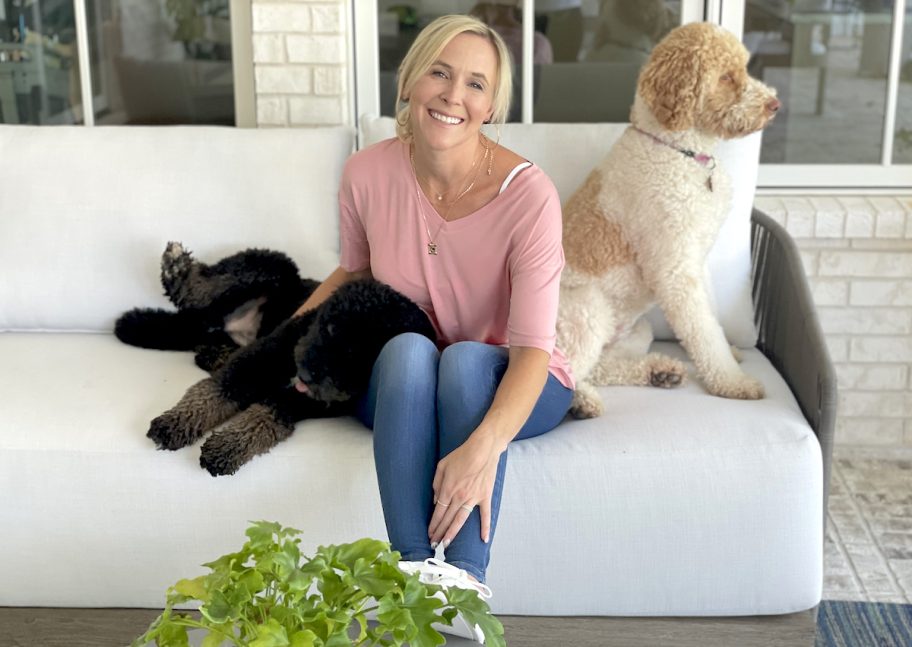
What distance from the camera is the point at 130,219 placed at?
8.08 ft

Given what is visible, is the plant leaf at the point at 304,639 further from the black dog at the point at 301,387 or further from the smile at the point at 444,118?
the smile at the point at 444,118

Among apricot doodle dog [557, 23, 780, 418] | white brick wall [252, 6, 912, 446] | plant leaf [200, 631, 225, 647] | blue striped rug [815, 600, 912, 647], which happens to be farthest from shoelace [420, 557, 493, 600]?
white brick wall [252, 6, 912, 446]

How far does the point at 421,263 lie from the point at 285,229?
598 millimetres

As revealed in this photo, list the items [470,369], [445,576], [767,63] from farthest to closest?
[767,63] < [470,369] < [445,576]

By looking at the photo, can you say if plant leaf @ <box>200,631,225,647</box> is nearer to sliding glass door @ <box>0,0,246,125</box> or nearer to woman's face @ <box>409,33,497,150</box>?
woman's face @ <box>409,33,497,150</box>

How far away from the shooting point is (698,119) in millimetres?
2180

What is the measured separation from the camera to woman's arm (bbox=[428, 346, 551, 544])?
5.36ft

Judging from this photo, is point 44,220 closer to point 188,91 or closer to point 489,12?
point 188,91

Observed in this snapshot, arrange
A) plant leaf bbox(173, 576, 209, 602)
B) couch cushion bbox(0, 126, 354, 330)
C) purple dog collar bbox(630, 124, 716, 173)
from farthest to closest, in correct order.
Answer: couch cushion bbox(0, 126, 354, 330), purple dog collar bbox(630, 124, 716, 173), plant leaf bbox(173, 576, 209, 602)

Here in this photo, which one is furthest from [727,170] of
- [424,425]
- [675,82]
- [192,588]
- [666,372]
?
[192,588]

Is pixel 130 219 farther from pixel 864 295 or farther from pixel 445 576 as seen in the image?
pixel 864 295

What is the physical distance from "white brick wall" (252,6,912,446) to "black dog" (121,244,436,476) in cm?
103

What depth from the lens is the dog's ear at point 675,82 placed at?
210 centimetres

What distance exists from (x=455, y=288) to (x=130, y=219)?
914 millimetres
